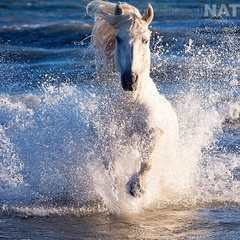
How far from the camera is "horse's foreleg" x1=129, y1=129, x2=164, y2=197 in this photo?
580 cm

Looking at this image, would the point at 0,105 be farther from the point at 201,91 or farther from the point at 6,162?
the point at 201,91

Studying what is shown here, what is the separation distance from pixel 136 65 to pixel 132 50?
143 mm

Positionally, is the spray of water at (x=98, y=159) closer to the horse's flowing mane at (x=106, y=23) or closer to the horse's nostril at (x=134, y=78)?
the horse's flowing mane at (x=106, y=23)

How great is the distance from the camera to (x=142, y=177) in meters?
5.89

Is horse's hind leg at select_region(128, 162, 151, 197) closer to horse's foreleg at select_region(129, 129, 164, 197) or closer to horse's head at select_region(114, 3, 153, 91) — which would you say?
horse's foreleg at select_region(129, 129, 164, 197)

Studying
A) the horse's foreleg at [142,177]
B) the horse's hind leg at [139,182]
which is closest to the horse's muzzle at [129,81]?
the horse's foreleg at [142,177]

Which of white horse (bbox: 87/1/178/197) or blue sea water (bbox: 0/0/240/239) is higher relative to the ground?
white horse (bbox: 87/1/178/197)

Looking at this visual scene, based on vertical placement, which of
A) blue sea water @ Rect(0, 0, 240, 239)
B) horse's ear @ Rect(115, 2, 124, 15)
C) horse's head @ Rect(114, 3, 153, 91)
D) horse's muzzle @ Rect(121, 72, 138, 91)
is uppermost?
horse's ear @ Rect(115, 2, 124, 15)

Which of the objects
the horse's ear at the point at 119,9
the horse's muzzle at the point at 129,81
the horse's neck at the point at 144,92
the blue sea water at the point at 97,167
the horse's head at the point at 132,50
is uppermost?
the horse's ear at the point at 119,9

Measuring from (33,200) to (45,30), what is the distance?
1383 centimetres

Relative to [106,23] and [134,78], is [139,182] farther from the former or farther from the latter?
[106,23]

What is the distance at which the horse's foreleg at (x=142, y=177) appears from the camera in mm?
5797

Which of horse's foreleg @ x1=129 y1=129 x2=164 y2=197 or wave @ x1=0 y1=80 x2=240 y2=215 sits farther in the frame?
wave @ x1=0 y1=80 x2=240 y2=215

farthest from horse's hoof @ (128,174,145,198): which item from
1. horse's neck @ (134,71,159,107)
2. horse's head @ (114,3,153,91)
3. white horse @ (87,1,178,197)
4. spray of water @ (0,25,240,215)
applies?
horse's head @ (114,3,153,91)
